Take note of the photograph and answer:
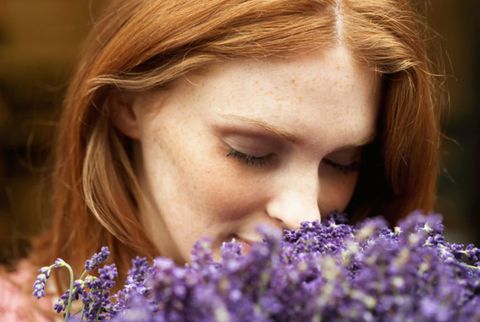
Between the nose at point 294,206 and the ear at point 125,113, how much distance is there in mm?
383

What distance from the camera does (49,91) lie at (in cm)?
307

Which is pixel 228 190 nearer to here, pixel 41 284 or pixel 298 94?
pixel 298 94

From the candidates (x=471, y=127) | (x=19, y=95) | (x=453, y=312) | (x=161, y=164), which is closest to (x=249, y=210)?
(x=161, y=164)

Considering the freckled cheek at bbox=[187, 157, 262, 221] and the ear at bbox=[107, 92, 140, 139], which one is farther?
the ear at bbox=[107, 92, 140, 139]

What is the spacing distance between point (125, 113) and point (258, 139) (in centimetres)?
37

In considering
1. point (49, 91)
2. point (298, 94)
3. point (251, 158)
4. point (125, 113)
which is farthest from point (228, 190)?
point (49, 91)

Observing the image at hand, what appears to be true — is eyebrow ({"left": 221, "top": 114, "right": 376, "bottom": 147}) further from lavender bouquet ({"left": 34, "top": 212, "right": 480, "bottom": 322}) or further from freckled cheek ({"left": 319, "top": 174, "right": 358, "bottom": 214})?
lavender bouquet ({"left": 34, "top": 212, "right": 480, "bottom": 322})

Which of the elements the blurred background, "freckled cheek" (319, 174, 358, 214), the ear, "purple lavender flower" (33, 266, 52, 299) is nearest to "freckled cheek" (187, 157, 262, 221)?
"freckled cheek" (319, 174, 358, 214)

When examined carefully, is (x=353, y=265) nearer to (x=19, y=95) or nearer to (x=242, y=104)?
(x=242, y=104)

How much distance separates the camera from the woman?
3.92ft

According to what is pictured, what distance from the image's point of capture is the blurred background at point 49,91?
3.23m

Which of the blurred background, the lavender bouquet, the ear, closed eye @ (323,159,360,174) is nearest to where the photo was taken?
the lavender bouquet

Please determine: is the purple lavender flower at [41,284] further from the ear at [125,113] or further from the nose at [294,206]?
the ear at [125,113]

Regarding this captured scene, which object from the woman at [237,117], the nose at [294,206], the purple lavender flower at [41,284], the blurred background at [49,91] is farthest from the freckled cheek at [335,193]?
the blurred background at [49,91]
